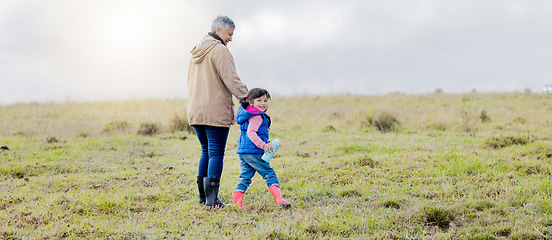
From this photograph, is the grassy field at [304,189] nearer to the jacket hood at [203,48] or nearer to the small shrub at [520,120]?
the jacket hood at [203,48]

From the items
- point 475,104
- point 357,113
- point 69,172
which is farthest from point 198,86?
point 475,104

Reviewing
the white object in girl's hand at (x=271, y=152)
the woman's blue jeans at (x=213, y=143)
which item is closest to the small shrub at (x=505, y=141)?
the white object in girl's hand at (x=271, y=152)

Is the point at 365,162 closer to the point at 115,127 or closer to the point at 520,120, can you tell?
the point at 520,120

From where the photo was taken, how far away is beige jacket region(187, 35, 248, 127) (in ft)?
15.6

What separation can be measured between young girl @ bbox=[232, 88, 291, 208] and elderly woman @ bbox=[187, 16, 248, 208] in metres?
0.16

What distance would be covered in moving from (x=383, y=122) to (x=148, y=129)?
6.56 meters

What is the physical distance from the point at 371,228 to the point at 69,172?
18.7 ft

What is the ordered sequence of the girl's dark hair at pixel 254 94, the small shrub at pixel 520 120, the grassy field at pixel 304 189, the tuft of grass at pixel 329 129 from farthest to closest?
the small shrub at pixel 520 120 → the tuft of grass at pixel 329 129 → the girl's dark hair at pixel 254 94 → the grassy field at pixel 304 189

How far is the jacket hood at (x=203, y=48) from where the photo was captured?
15.9ft

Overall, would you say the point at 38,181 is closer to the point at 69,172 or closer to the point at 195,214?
the point at 69,172

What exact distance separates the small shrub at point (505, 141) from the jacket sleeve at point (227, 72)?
580 cm

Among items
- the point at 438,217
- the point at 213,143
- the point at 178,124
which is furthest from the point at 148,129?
the point at 438,217

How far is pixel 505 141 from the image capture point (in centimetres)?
865

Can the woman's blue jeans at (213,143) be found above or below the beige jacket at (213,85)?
below
